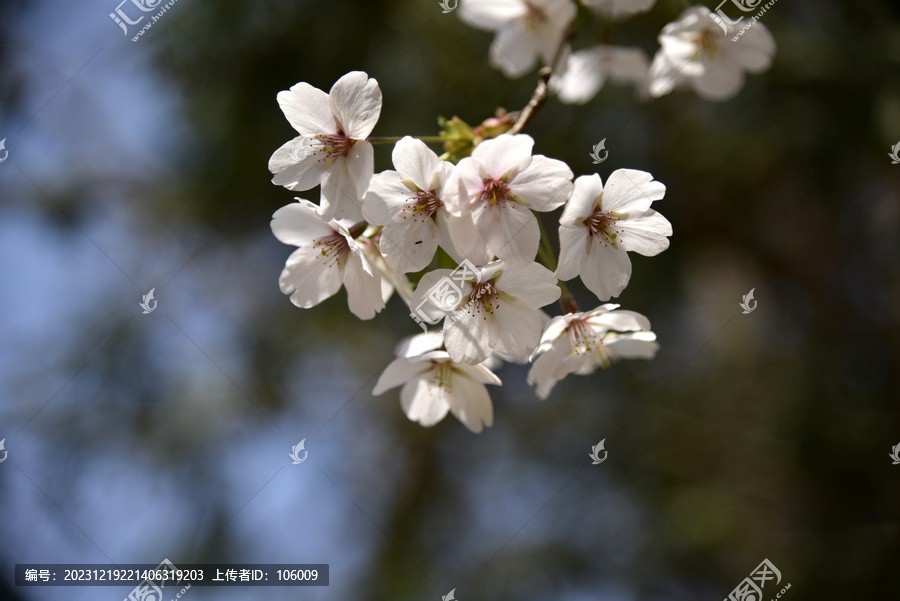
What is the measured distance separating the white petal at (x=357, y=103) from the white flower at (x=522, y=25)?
30.1 inches

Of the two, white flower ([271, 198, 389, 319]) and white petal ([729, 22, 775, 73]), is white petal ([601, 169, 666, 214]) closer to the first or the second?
white flower ([271, 198, 389, 319])

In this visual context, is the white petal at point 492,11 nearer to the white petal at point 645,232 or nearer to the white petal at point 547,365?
the white petal at point 645,232

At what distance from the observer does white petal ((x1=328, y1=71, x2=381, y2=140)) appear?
86 centimetres

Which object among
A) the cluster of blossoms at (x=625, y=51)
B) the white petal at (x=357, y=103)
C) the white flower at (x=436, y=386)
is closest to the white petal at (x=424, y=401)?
the white flower at (x=436, y=386)

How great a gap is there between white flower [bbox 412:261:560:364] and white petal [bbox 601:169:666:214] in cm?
17

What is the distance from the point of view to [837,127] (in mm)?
1650

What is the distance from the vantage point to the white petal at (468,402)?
111 cm

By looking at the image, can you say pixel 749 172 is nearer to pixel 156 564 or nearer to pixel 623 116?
pixel 623 116

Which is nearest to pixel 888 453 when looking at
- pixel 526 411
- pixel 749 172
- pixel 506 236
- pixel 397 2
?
pixel 749 172

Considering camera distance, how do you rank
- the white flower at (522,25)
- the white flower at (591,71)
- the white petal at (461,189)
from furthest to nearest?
1. the white flower at (591,71)
2. the white flower at (522,25)
3. the white petal at (461,189)

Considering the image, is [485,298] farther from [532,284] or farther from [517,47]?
[517,47]

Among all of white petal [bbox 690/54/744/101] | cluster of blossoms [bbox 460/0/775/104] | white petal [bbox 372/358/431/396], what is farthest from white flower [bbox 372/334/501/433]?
white petal [bbox 690/54/744/101]

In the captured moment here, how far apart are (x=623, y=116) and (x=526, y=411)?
1.44m

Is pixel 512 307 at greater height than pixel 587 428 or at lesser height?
greater
